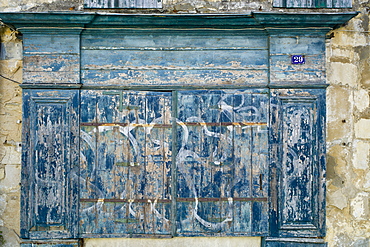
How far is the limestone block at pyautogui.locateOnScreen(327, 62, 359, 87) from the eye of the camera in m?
4.31

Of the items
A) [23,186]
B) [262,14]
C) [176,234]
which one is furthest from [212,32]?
[23,186]

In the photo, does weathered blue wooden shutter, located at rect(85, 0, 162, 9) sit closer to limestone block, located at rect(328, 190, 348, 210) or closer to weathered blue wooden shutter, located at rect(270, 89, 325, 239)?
weathered blue wooden shutter, located at rect(270, 89, 325, 239)

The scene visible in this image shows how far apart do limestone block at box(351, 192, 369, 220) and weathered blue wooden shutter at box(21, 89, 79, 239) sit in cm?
336

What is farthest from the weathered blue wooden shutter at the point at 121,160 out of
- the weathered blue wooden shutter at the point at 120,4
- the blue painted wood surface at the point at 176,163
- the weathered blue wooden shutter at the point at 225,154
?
the weathered blue wooden shutter at the point at 120,4

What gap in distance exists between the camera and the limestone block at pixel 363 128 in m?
4.30

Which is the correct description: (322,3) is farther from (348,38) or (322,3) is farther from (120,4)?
(120,4)

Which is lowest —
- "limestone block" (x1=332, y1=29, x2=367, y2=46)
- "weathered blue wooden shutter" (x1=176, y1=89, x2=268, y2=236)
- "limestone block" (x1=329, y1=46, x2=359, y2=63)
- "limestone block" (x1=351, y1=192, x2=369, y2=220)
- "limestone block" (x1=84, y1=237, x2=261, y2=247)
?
"limestone block" (x1=84, y1=237, x2=261, y2=247)

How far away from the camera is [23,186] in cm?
415

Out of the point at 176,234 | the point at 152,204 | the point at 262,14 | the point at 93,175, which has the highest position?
the point at 262,14

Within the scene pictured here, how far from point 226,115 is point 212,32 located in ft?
3.31

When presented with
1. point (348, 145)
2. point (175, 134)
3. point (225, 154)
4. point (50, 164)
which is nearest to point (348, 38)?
point (348, 145)

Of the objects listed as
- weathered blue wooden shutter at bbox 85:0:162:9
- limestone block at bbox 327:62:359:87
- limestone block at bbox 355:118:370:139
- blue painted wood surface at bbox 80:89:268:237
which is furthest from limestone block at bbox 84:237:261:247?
weathered blue wooden shutter at bbox 85:0:162:9

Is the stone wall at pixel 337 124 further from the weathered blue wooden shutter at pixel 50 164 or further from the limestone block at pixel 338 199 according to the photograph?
the weathered blue wooden shutter at pixel 50 164

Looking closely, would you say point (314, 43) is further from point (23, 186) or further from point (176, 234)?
point (23, 186)
